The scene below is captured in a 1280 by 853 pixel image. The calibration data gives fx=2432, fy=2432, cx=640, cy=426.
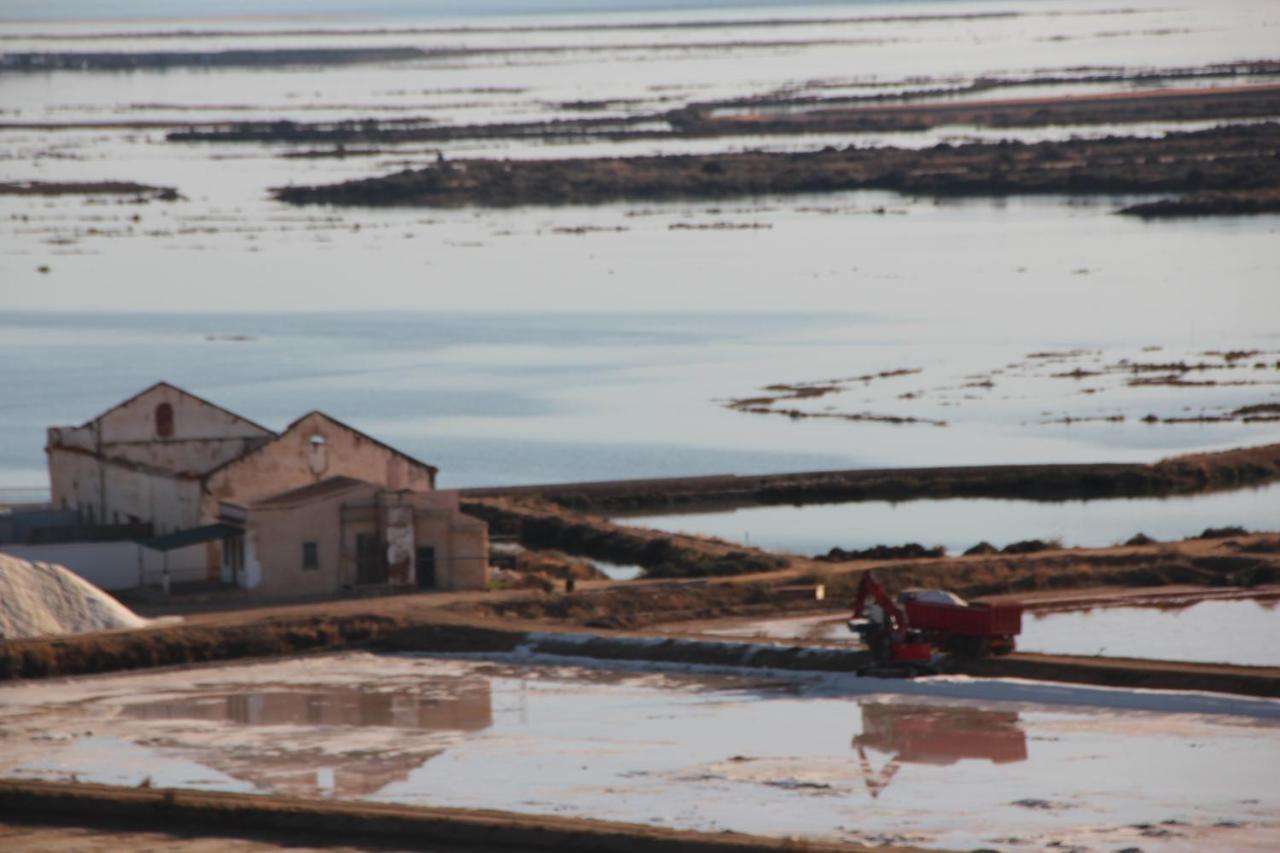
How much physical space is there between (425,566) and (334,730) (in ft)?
27.1

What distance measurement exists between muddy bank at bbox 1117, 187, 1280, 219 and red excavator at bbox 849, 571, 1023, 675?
72.6m

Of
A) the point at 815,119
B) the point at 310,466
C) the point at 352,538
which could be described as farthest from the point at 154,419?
the point at 815,119

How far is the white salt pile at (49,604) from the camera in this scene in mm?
30625

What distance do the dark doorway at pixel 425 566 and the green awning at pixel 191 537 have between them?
2.59 metres

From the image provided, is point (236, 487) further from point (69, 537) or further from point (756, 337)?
point (756, 337)

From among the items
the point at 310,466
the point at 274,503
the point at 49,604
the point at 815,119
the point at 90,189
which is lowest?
the point at 49,604

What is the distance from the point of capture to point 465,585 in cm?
3475

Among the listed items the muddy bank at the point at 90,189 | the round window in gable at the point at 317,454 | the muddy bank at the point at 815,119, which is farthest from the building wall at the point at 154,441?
the muddy bank at the point at 815,119

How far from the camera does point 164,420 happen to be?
122ft

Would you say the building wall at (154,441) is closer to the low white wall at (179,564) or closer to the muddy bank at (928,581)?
the low white wall at (179,564)

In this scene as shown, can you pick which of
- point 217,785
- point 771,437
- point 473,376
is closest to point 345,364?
point 473,376

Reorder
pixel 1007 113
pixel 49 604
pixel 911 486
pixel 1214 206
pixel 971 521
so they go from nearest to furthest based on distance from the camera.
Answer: pixel 49 604 → pixel 971 521 → pixel 911 486 → pixel 1214 206 → pixel 1007 113

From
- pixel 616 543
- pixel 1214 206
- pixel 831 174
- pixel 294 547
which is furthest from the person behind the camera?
pixel 831 174

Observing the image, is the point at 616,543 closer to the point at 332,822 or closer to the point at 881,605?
the point at 881,605
